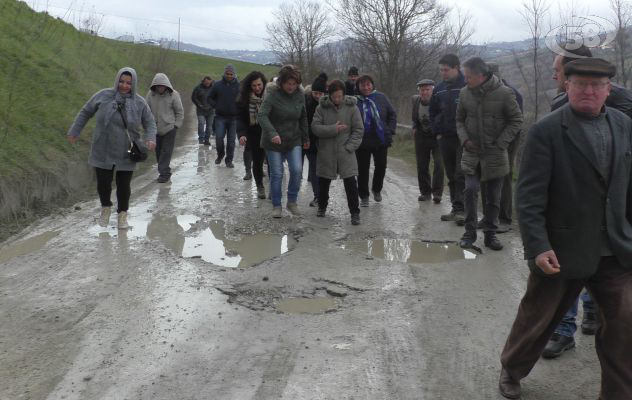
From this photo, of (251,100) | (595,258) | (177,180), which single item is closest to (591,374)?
(595,258)

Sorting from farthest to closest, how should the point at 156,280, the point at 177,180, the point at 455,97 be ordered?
the point at 177,180 → the point at 455,97 → the point at 156,280

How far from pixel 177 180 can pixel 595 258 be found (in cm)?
838

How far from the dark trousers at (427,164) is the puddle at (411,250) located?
2.30m

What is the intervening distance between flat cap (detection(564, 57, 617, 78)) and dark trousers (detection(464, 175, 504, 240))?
3.57m

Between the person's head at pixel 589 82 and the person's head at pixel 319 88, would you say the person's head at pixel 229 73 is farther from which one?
the person's head at pixel 589 82

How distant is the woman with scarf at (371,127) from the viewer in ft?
28.2

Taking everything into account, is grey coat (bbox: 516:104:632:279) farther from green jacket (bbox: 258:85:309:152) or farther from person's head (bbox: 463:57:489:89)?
green jacket (bbox: 258:85:309:152)

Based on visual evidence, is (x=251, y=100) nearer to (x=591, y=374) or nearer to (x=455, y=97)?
(x=455, y=97)

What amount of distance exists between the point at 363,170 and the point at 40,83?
843 centimetres

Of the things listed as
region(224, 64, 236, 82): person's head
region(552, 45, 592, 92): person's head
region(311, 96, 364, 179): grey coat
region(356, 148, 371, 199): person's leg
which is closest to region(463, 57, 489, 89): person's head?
region(311, 96, 364, 179): grey coat

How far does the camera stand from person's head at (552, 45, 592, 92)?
13.5ft

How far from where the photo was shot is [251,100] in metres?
9.10

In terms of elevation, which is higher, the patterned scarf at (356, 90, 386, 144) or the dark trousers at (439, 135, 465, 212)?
the patterned scarf at (356, 90, 386, 144)

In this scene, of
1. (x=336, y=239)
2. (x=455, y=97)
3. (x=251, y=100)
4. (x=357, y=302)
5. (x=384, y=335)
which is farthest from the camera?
(x=251, y=100)
